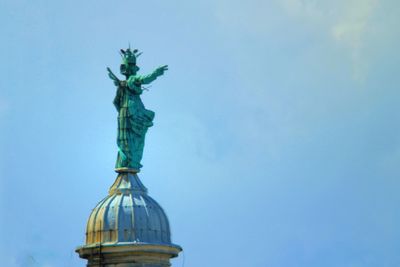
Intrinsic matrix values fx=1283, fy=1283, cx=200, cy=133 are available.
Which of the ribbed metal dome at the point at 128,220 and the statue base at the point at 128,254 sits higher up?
the ribbed metal dome at the point at 128,220

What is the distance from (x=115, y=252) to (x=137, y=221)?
170 cm

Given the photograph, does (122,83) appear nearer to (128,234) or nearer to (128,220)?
(128,220)

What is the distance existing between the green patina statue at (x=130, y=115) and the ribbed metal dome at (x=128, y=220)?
146 cm

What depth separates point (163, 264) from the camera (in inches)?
2272

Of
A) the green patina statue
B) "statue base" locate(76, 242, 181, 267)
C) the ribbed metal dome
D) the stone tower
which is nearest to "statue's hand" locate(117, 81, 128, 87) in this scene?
the green patina statue

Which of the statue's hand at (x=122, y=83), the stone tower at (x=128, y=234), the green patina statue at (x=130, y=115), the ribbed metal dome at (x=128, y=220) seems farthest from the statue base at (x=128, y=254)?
the statue's hand at (x=122, y=83)

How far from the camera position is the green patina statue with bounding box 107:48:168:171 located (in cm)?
5972

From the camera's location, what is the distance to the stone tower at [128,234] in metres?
57.1

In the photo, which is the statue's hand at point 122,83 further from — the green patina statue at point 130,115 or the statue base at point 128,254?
the statue base at point 128,254

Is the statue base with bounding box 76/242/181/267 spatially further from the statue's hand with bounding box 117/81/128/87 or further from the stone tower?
the statue's hand with bounding box 117/81/128/87

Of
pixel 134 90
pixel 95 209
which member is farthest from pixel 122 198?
pixel 134 90

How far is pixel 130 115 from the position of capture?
196 ft

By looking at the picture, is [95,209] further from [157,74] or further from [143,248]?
[157,74]

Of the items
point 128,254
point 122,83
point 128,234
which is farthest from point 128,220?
point 122,83
